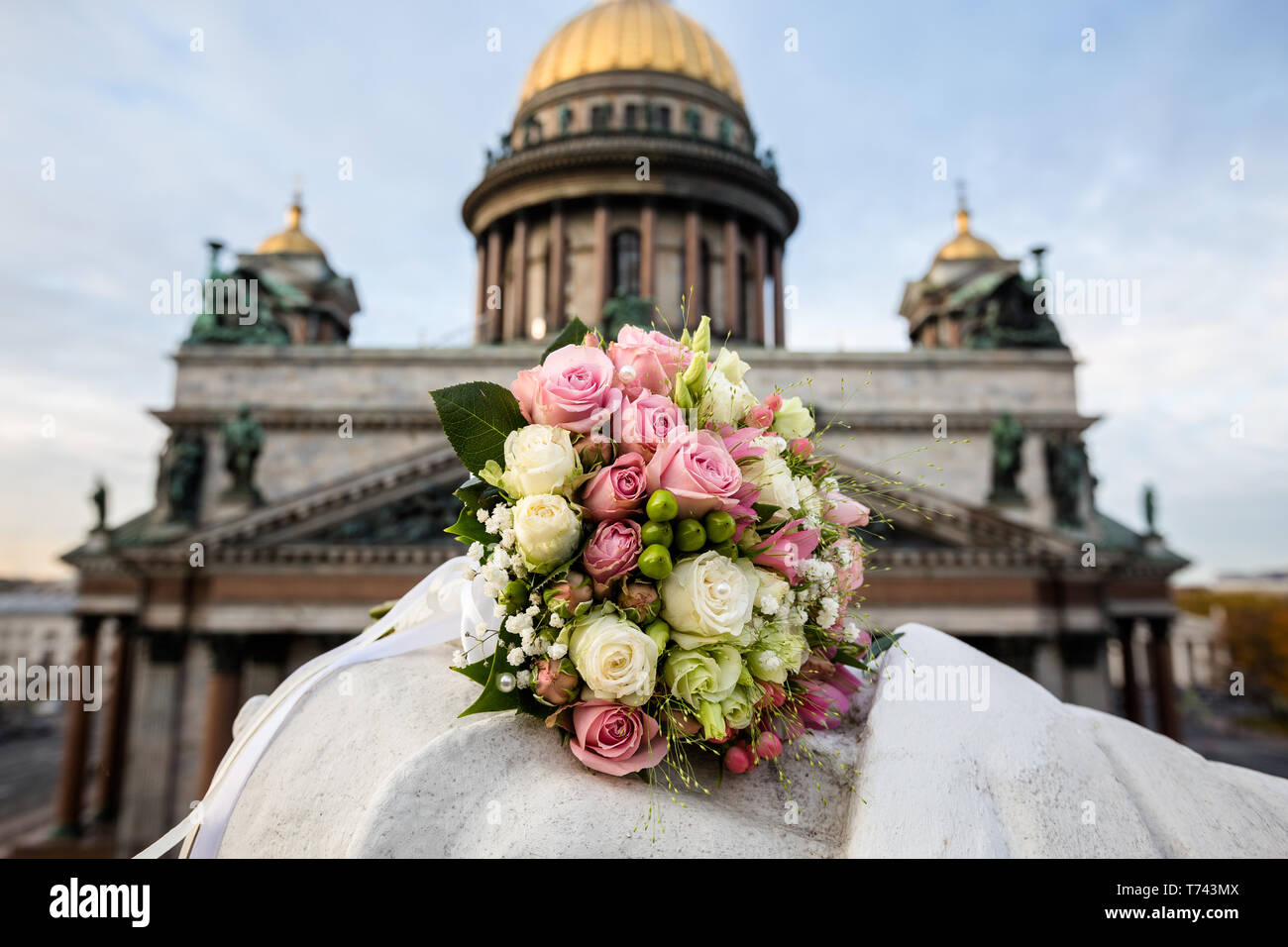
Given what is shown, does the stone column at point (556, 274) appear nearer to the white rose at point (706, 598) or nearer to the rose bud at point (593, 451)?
the rose bud at point (593, 451)

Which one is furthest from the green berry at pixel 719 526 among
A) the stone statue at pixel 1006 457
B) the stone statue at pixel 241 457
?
the stone statue at pixel 241 457

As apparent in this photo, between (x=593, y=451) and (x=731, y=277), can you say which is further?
(x=731, y=277)

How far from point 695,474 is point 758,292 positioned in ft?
112

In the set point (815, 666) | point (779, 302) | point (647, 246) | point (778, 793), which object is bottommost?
point (778, 793)

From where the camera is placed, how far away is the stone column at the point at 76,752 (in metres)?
22.4

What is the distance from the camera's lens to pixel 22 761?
46531 millimetres

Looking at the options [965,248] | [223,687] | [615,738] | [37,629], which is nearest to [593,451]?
[615,738]

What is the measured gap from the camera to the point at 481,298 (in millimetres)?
35312

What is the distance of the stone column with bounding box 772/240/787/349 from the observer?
34.6 meters

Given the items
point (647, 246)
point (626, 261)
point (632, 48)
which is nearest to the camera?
point (647, 246)

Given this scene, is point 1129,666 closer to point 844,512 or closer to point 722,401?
point 844,512

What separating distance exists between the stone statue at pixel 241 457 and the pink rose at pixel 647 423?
21186mm

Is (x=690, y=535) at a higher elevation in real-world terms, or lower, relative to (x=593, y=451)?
lower
